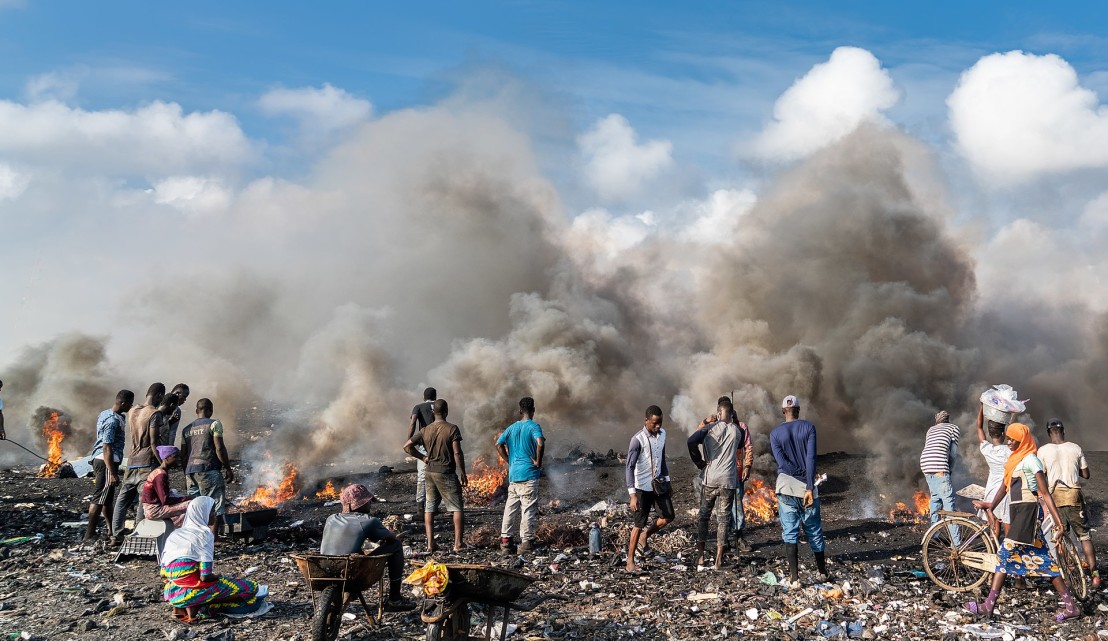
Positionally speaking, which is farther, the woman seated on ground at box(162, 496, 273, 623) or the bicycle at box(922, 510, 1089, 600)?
the bicycle at box(922, 510, 1089, 600)

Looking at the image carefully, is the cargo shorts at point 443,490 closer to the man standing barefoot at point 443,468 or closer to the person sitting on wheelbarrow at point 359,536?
the man standing barefoot at point 443,468

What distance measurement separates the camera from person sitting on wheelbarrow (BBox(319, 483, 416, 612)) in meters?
Result: 6.26

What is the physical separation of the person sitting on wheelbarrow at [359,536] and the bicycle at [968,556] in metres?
5.61

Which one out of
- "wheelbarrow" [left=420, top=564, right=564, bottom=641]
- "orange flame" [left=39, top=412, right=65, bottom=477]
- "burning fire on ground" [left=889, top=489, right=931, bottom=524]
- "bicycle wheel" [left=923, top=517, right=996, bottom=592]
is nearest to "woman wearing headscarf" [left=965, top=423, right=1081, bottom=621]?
"bicycle wheel" [left=923, top=517, right=996, bottom=592]

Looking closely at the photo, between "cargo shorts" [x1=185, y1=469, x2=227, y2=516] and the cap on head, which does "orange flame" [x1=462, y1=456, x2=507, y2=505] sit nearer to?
"cargo shorts" [x1=185, y1=469, x2=227, y2=516]

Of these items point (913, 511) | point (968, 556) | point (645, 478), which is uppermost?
point (645, 478)

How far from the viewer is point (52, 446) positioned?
74.9 ft

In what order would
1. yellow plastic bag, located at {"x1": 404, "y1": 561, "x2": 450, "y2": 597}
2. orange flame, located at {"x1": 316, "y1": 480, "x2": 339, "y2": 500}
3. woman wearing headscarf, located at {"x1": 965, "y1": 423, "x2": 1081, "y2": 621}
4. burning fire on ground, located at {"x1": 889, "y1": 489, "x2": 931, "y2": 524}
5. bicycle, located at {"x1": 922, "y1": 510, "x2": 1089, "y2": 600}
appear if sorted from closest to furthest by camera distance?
1. yellow plastic bag, located at {"x1": 404, "y1": 561, "x2": 450, "y2": 597}
2. woman wearing headscarf, located at {"x1": 965, "y1": 423, "x2": 1081, "y2": 621}
3. bicycle, located at {"x1": 922, "y1": 510, "x2": 1089, "y2": 600}
4. burning fire on ground, located at {"x1": 889, "y1": 489, "x2": 931, "y2": 524}
5. orange flame, located at {"x1": 316, "y1": 480, "x2": 339, "y2": 500}

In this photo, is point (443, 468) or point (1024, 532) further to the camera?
point (443, 468)

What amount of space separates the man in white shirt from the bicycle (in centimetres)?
43

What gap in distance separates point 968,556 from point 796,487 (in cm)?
182

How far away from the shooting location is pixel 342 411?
24953mm

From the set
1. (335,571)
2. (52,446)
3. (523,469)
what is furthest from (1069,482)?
(52,446)

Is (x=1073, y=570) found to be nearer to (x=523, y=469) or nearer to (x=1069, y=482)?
(x=1069, y=482)
